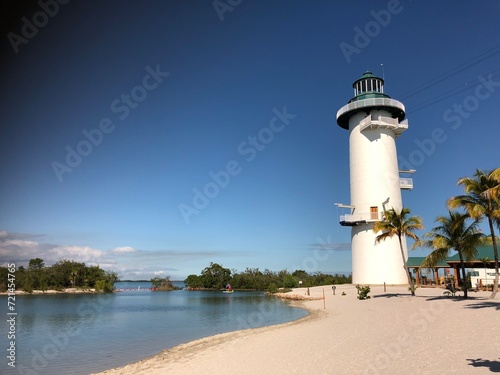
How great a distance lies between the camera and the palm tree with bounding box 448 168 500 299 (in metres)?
21.4

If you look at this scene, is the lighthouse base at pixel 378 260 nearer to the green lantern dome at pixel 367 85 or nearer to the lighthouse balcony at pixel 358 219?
the lighthouse balcony at pixel 358 219

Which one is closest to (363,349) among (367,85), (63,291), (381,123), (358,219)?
(358,219)

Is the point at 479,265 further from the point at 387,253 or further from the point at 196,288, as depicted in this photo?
the point at 196,288

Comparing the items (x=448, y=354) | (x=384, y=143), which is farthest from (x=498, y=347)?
(x=384, y=143)

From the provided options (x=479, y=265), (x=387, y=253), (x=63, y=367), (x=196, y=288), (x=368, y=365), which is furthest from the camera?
(x=196, y=288)

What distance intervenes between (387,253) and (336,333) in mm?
28300

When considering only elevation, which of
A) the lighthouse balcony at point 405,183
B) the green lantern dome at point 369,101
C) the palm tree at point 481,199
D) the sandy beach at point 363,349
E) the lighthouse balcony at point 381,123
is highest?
the green lantern dome at point 369,101

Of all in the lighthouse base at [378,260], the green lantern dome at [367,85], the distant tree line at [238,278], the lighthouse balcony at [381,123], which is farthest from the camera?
the distant tree line at [238,278]

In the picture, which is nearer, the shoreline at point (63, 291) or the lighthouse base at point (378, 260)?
the lighthouse base at point (378, 260)

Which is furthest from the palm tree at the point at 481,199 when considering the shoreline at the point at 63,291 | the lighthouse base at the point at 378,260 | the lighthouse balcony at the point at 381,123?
the shoreline at the point at 63,291

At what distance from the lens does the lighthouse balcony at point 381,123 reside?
141ft

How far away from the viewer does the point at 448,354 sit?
1007 cm

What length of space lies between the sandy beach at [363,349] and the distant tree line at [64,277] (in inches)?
2994

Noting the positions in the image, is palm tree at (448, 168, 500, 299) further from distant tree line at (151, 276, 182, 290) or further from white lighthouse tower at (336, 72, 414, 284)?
distant tree line at (151, 276, 182, 290)
